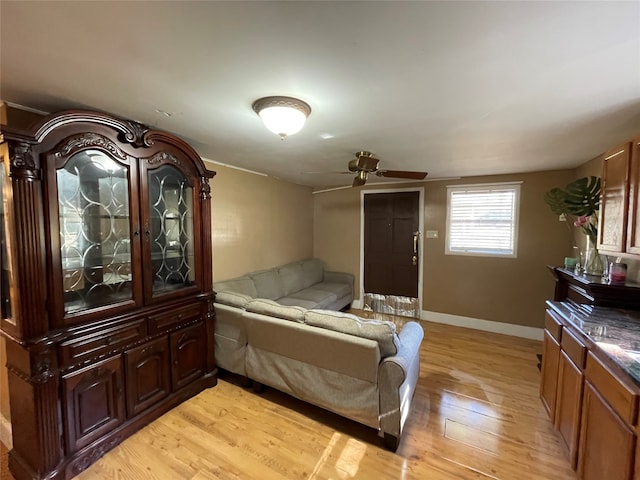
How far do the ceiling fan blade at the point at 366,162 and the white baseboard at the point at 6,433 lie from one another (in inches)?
129

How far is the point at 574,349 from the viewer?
1671 mm

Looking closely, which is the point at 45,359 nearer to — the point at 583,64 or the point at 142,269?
the point at 142,269

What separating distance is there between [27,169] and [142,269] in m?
0.85

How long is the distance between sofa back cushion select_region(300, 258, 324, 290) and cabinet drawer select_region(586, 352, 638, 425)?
139 inches

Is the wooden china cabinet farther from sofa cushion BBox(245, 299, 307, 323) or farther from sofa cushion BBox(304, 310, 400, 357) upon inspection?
sofa cushion BBox(304, 310, 400, 357)

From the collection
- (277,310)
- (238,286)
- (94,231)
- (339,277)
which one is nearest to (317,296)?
(339,277)

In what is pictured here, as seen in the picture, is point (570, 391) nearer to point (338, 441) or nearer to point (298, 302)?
point (338, 441)

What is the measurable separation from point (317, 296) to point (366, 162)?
2.23 m

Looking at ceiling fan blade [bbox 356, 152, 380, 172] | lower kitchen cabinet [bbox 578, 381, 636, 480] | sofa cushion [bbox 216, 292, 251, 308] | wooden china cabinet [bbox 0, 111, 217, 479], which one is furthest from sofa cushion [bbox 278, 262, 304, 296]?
lower kitchen cabinet [bbox 578, 381, 636, 480]

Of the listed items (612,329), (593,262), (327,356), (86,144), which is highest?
(86,144)

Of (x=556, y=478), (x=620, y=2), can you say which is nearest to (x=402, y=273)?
→ (x=556, y=478)

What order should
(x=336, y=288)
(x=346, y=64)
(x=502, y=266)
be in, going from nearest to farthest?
1. (x=346, y=64)
2. (x=502, y=266)
3. (x=336, y=288)

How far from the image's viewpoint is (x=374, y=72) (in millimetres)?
1299

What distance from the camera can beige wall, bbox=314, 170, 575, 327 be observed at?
3660 millimetres
